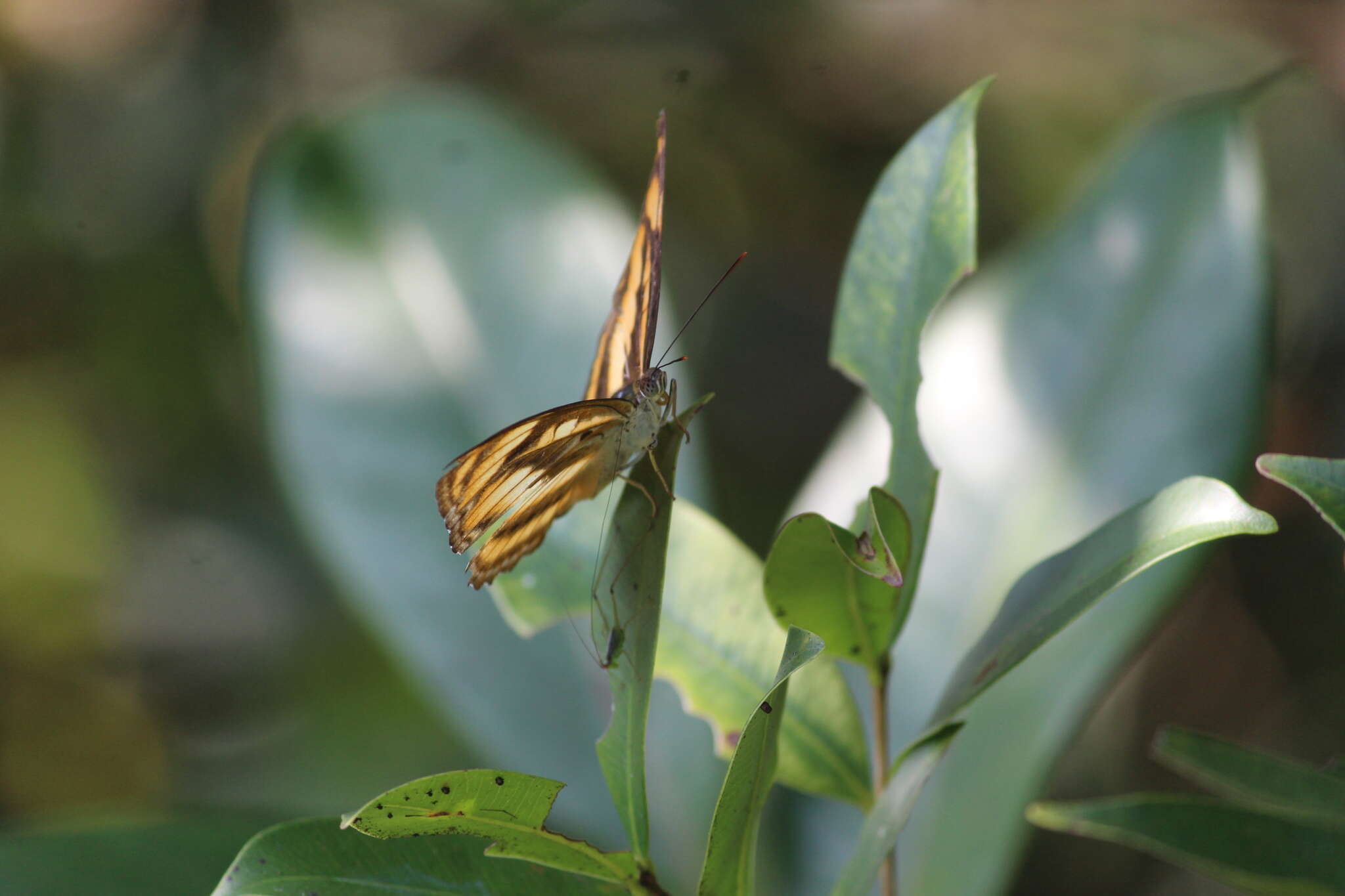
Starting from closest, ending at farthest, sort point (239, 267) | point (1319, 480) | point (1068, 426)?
point (1319, 480) → point (1068, 426) → point (239, 267)

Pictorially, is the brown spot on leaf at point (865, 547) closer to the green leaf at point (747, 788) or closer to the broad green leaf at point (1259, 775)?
the green leaf at point (747, 788)

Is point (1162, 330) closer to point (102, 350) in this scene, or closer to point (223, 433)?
point (223, 433)

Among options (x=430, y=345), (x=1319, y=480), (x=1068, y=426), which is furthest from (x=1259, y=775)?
(x=430, y=345)

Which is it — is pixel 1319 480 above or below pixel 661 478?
below

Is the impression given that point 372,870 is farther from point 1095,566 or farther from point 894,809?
point 1095,566

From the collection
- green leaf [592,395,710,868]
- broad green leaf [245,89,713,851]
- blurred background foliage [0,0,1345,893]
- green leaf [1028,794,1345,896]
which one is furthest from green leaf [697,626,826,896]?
blurred background foliage [0,0,1345,893]

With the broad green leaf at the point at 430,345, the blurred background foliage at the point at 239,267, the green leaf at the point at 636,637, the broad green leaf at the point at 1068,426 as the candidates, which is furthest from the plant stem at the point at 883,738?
the blurred background foliage at the point at 239,267
